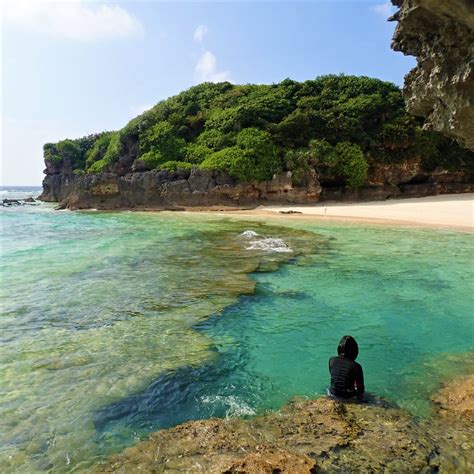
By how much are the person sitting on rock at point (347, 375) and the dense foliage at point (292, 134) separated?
3636 centimetres

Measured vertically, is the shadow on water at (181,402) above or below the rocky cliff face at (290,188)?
below

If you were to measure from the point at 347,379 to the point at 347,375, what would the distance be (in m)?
0.06

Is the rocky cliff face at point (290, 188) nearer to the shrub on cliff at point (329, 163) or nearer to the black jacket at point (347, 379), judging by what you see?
the shrub on cliff at point (329, 163)

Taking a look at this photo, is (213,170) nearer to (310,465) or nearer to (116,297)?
(116,297)

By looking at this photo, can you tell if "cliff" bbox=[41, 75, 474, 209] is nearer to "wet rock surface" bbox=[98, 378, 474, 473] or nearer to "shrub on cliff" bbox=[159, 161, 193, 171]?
"shrub on cliff" bbox=[159, 161, 193, 171]

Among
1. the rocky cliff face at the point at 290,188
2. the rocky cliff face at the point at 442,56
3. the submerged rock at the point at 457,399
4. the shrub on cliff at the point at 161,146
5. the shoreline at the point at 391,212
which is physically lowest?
the submerged rock at the point at 457,399

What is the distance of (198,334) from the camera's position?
8586 millimetres

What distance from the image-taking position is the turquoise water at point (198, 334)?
558 centimetres

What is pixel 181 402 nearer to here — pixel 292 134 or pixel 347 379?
pixel 347 379

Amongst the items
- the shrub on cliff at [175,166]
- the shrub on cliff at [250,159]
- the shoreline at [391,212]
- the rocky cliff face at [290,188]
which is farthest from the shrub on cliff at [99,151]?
the shoreline at [391,212]

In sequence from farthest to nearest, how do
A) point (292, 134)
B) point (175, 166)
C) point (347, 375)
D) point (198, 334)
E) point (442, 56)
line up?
point (175, 166) → point (292, 134) → point (198, 334) → point (442, 56) → point (347, 375)

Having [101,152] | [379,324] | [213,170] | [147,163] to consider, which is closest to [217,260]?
[379,324]

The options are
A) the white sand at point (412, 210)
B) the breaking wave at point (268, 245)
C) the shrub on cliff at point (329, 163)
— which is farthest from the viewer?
the shrub on cliff at point (329, 163)

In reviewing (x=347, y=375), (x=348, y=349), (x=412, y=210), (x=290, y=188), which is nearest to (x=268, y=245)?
(x=348, y=349)
